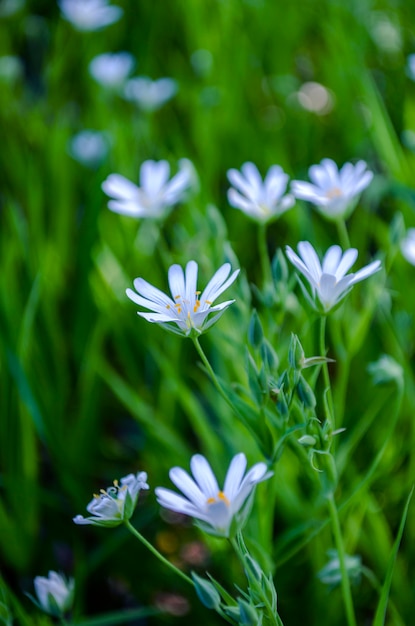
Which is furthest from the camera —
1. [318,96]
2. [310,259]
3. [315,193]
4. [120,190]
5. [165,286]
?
[318,96]

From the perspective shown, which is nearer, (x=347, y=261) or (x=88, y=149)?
(x=347, y=261)

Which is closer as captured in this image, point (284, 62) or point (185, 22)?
point (284, 62)

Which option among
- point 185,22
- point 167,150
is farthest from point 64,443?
point 185,22

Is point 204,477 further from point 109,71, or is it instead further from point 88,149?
point 109,71

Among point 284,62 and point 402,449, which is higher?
point 284,62

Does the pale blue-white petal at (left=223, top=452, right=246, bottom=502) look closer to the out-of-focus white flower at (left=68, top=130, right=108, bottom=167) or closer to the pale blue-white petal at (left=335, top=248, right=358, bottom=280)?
the pale blue-white petal at (left=335, top=248, right=358, bottom=280)

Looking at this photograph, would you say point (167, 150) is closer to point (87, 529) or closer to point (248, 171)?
point (248, 171)

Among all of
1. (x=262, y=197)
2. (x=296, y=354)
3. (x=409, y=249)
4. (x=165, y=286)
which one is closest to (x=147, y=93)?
(x=165, y=286)

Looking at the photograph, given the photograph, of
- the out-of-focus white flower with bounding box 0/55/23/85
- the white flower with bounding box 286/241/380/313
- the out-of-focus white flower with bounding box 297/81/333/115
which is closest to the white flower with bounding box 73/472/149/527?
the white flower with bounding box 286/241/380/313
